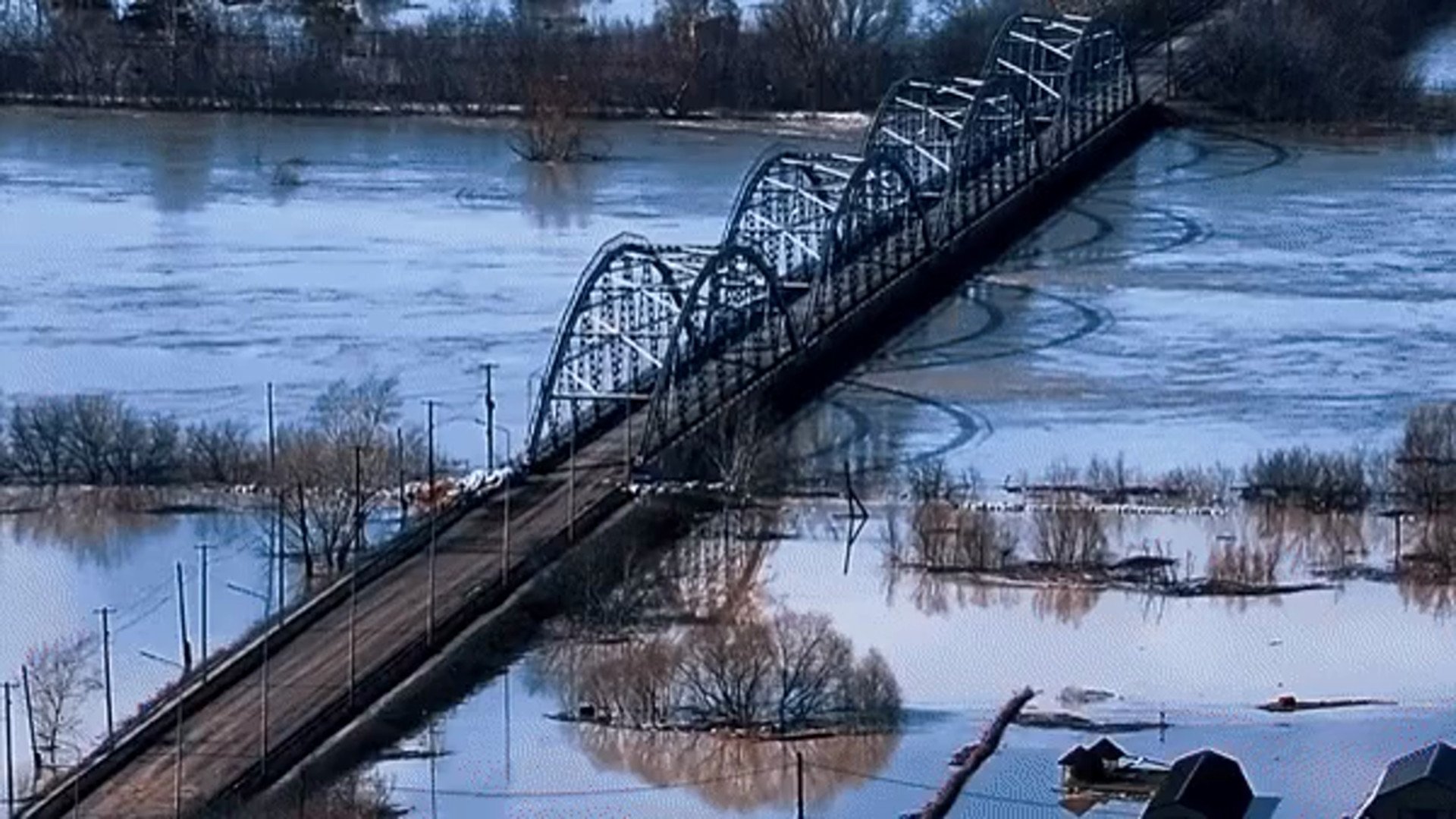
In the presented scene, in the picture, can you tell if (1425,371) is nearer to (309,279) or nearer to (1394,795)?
(309,279)

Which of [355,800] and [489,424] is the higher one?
[489,424]

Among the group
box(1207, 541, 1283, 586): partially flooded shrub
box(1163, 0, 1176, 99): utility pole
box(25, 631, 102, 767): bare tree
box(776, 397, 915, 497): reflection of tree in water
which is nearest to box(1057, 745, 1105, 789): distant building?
box(1207, 541, 1283, 586): partially flooded shrub

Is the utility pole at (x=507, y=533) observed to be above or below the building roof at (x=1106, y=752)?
above

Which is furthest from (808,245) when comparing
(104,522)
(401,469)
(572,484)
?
(104,522)

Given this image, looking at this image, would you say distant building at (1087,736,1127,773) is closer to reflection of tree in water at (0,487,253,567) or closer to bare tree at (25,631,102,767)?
bare tree at (25,631,102,767)

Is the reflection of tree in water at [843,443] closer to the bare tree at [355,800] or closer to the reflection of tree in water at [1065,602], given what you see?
the reflection of tree in water at [1065,602]

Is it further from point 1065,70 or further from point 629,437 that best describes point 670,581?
point 1065,70

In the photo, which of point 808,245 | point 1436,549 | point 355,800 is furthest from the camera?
point 808,245

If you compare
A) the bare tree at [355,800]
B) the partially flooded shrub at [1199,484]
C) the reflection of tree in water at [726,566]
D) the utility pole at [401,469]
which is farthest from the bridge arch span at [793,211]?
the bare tree at [355,800]
